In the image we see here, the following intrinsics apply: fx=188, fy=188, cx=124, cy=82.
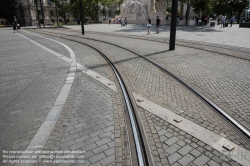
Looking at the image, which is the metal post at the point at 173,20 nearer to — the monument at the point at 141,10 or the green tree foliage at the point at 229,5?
the monument at the point at 141,10

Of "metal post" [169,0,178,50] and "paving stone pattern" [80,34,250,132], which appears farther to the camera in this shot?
"metal post" [169,0,178,50]

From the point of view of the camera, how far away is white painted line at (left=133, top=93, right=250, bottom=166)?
3141 millimetres

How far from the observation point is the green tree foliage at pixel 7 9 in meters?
60.6

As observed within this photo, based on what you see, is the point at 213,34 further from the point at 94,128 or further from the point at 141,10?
the point at 141,10

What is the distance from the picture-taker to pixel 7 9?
2436 inches

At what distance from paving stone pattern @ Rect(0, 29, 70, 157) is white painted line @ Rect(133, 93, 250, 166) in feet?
8.49

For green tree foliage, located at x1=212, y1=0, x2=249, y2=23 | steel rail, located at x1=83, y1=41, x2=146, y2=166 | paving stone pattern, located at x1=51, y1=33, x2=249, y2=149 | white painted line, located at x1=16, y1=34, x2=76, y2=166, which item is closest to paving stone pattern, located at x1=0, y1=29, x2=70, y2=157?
white painted line, located at x1=16, y1=34, x2=76, y2=166

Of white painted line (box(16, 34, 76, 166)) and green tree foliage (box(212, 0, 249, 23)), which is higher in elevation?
green tree foliage (box(212, 0, 249, 23))

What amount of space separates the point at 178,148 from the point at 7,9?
75023mm

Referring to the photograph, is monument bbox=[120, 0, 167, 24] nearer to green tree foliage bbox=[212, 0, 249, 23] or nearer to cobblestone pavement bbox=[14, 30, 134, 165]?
green tree foliage bbox=[212, 0, 249, 23]

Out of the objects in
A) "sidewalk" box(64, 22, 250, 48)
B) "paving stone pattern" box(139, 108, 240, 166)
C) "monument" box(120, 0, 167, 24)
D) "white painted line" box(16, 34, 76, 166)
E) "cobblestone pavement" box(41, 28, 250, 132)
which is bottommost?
"paving stone pattern" box(139, 108, 240, 166)

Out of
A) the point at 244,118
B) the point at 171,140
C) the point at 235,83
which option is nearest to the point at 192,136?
the point at 171,140

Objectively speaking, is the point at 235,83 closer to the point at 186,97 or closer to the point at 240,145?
the point at 186,97

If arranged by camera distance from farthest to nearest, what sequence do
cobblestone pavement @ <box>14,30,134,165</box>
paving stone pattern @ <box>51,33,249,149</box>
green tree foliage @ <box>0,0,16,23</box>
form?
green tree foliage @ <box>0,0,16,23</box>, paving stone pattern @ <box>51,33,249,149</box>, cobblestone pavement @ <box>14,30,134,165</box>
